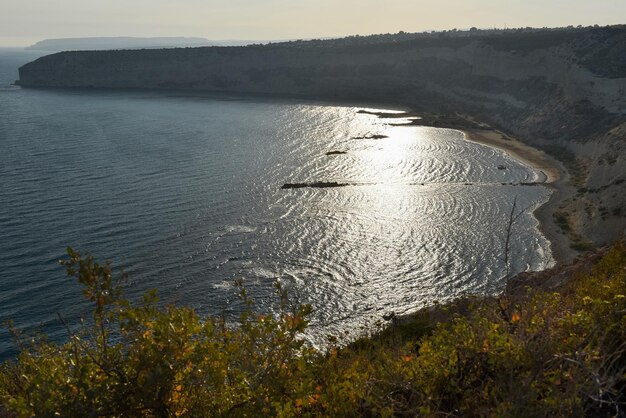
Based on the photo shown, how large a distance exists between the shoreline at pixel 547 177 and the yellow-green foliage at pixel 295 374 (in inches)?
1349

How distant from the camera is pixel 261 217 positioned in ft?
167

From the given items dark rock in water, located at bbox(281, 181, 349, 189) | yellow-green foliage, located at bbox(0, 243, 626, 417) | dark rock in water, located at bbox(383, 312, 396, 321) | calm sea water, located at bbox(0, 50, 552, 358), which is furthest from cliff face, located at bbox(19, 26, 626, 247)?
yellow-green foliage, located at bbox(0, 243, 626, 417)

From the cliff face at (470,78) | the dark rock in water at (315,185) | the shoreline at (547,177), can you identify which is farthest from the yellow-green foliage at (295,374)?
the dark rock in water at (315,185)

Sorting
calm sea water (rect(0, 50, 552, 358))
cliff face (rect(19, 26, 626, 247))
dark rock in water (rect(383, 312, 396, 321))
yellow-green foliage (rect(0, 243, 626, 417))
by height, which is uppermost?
cliff face (rect(19, 26, 626, 247))

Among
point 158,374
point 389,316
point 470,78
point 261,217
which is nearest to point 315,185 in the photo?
point 261,217

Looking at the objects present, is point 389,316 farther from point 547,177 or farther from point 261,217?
point 547,177

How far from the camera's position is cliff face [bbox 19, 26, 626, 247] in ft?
236

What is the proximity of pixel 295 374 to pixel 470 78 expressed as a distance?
125244mm

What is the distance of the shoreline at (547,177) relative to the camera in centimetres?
4594

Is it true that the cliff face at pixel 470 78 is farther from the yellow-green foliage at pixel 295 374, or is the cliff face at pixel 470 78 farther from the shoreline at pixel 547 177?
the yellow-green foliage at pixel 295 374

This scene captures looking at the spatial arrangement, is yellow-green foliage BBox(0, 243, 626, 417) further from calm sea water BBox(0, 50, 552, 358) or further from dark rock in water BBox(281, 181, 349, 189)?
dark rock in water BBox(281, 181, 349, 189)

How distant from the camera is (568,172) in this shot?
2714 inches

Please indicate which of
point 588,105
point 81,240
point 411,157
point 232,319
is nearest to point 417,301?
point 232,319

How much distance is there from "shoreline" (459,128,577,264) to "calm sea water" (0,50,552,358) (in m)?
1.22
